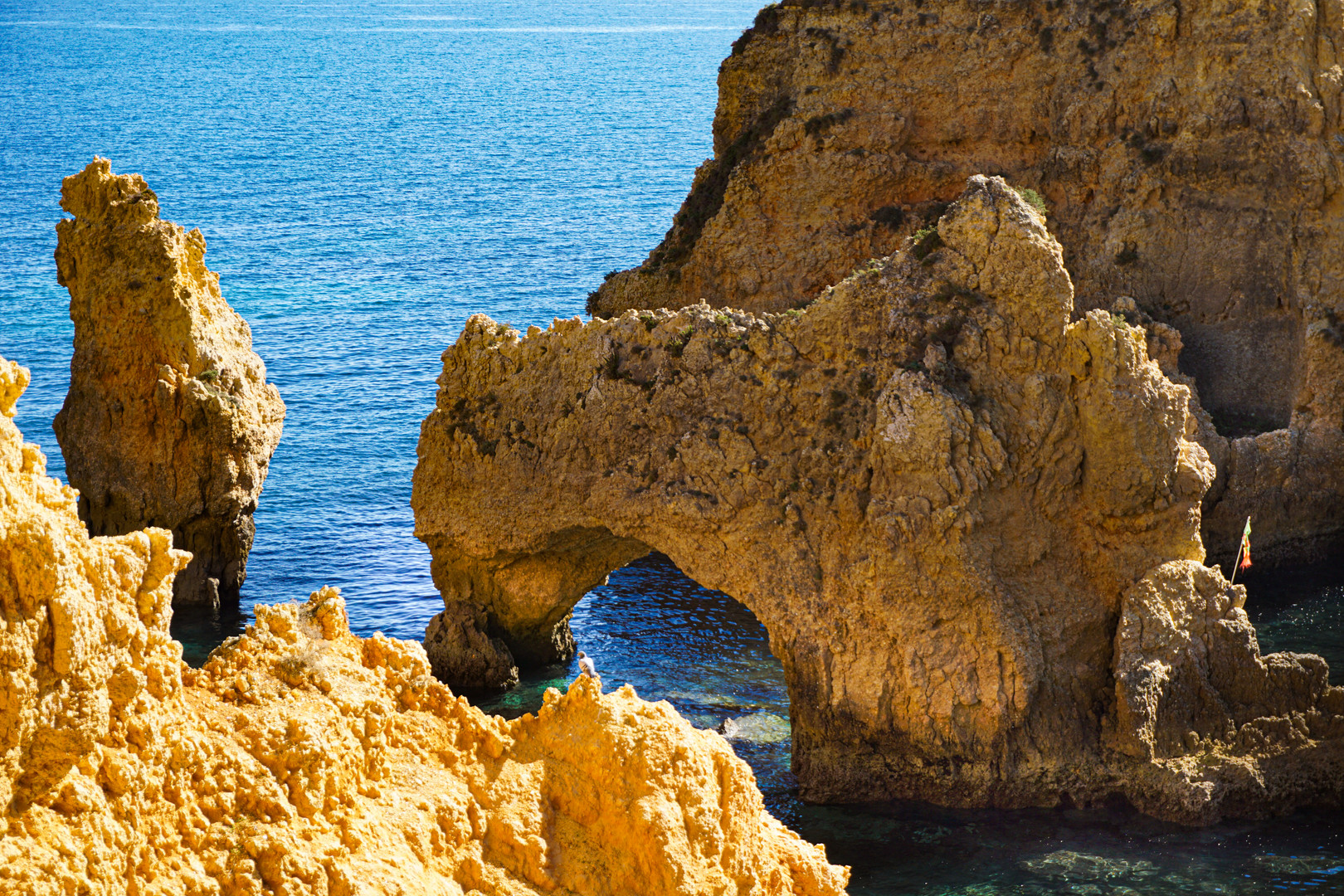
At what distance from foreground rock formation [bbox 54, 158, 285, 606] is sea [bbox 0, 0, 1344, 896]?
3917mm

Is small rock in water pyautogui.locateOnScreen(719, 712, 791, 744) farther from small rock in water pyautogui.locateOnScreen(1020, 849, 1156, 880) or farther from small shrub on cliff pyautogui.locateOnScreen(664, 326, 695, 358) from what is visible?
small shrub on cliff pyautogui.locateOnScreen(664, 326, 695, 358)

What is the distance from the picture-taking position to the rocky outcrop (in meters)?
32.6

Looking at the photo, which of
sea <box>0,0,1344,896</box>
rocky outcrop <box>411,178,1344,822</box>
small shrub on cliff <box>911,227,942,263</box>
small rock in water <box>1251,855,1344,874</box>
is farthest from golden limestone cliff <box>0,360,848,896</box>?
small shrub on cliff <box>911,227,942,263</box>

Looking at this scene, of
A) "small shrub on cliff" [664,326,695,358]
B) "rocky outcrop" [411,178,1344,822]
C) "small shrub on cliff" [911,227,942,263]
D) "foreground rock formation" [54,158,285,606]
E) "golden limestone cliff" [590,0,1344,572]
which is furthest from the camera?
"golden limestone cliff" [590,0,1344,572]

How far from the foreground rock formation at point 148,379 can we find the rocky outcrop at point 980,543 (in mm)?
15673

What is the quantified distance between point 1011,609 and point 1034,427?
3628 millimetres

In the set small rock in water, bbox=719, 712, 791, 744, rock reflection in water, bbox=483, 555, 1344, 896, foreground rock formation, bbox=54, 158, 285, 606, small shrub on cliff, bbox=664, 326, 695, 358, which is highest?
small shrub on cliff, bbox=664, 326, 695, 358

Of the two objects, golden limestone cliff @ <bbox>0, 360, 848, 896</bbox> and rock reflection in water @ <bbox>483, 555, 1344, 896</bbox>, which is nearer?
golden limestone cliff @ <bbox>0, 360, 848, 896</bbox>

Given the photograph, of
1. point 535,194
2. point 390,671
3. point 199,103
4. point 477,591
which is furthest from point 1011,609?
point 199,103

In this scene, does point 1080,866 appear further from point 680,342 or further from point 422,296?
point 422,296

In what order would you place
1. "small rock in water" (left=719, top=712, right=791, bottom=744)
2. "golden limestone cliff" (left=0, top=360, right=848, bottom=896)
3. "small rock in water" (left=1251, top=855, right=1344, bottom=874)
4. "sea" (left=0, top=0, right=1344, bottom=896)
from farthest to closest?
1. "small rock in water" (left=719, top=712, right=791, bottom=744)
2. "sea" (left=0, top=0, right=1344, bottom=896)
3. "small rock in water" (left=1251, top=855, right=1344, bottom=874)
4. "golden limestone cliff" (left=0, top=360, right=848, bottom=896)

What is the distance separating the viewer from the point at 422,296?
90.1 m

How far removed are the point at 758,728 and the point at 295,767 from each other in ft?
74.4

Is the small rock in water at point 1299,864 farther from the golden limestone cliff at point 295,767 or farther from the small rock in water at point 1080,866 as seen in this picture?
the golden limestone cliff at point 295,767
